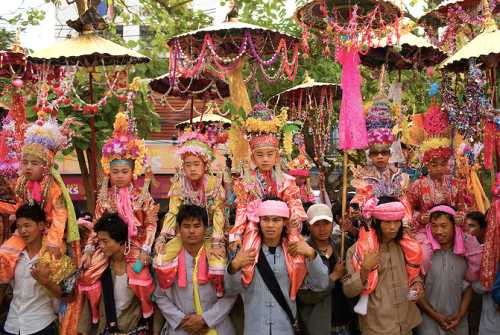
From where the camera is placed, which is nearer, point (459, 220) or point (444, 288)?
point (444, 288)

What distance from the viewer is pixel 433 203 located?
4.44m

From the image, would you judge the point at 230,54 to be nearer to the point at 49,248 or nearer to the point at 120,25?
the point at 49,248

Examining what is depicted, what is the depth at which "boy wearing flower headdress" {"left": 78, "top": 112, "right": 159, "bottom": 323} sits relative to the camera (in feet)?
12.4

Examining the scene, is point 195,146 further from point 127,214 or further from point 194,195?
point 127,214

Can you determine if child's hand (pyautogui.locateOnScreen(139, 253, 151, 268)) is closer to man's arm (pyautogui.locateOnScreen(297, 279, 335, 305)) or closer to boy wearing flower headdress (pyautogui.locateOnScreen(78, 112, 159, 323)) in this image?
boy wearing flower headdress (pyautogui.locateOnScreen(78, 112, 159, 323))

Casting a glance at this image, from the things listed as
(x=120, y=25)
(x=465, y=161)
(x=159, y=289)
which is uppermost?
(x=120, y=25)

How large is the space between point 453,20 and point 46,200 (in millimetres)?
4889

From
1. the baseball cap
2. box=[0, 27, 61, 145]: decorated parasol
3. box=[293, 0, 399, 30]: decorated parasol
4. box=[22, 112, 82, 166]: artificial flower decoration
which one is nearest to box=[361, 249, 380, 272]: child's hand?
the baseball cap

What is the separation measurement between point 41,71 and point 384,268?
13.1 feet

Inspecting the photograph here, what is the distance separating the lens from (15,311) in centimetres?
391

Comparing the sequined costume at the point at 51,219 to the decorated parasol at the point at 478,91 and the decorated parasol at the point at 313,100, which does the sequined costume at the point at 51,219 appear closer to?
the decorated parasol at the point at 313,100

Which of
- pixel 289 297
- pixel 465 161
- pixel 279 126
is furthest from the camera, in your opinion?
pixel 465 161

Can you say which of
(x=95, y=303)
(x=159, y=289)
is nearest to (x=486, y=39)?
(x=159, y=289)

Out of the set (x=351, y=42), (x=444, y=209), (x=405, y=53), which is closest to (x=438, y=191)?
(x=444, y=209)
